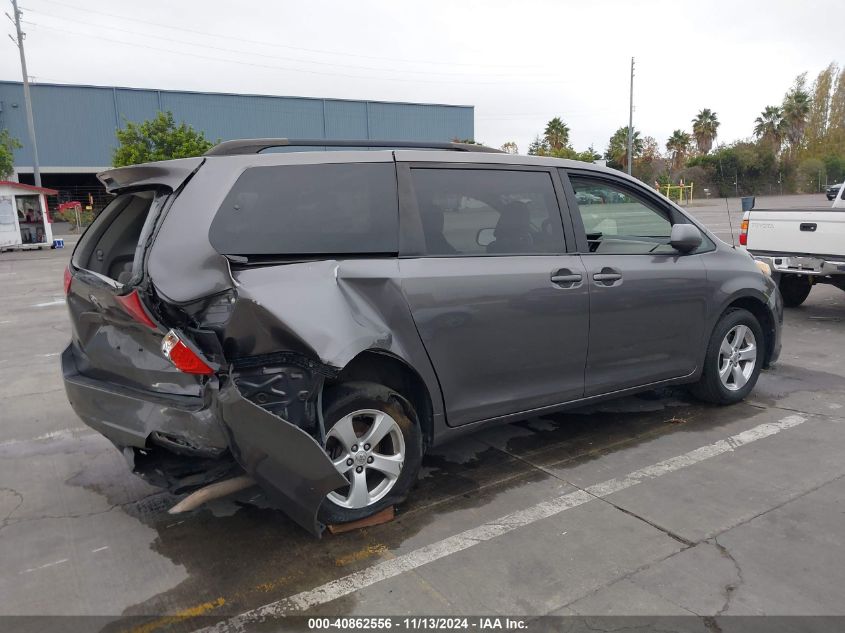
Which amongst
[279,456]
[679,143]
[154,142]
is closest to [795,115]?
[679,143]

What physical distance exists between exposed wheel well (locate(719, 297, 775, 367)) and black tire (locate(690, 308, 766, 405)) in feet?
0.17

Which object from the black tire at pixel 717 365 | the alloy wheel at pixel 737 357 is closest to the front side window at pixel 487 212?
the black tire at pixel 717 365

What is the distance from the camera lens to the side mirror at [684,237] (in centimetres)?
452

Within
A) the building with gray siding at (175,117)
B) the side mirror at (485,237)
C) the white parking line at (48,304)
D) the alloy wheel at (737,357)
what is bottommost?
the white parking line at (48,304)

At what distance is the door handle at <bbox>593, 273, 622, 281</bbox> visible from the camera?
4.17m

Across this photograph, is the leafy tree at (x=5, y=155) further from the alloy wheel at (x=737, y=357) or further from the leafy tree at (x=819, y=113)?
the leafy tree at (x=819, y=113)

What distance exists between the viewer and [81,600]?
9.39 ft

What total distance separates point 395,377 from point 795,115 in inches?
2769

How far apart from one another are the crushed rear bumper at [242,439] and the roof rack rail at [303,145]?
1.31 meters

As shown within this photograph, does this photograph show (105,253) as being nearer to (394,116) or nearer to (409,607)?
(409,607)

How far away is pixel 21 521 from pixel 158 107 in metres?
44.1

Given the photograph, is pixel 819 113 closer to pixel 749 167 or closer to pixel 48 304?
pixel 749 167

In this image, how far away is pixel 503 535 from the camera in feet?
10.8

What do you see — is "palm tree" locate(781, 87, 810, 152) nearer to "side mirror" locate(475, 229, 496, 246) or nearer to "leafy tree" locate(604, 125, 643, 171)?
"leafy tree" locate(604, 125, 643, 171)
